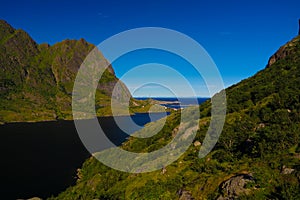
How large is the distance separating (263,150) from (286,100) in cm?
2380

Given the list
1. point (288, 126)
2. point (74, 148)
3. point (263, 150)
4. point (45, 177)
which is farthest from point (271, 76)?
point (74, 148)

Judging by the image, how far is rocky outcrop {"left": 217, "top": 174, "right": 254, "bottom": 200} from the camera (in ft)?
123

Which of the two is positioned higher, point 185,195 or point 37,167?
point 37,167

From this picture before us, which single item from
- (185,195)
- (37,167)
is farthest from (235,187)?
(37,167)

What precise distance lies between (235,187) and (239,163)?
43.8 ft

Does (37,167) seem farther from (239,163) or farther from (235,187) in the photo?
(235,187)

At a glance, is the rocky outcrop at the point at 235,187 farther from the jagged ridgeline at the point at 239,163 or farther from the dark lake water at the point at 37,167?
the dark lake water at the point at 37,167

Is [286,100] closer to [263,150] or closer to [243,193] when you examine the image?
[263,150]

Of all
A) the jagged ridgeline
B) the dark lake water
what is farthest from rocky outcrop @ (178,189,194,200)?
the dark lake water

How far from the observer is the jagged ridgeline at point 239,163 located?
126 ft

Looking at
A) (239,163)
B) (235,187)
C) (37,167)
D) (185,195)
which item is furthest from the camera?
(37,167)

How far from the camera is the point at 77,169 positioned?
129750 mm

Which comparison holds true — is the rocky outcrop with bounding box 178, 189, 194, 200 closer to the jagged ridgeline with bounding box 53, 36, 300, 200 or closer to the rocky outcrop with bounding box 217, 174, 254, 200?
the jagged ridgeline with bounding box 53, 36, 300, 200

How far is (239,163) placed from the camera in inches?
2002
